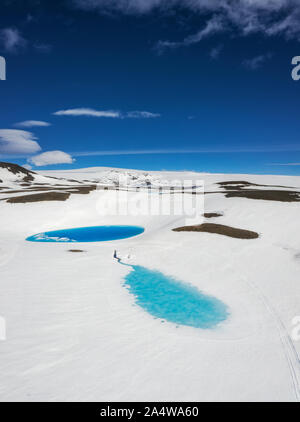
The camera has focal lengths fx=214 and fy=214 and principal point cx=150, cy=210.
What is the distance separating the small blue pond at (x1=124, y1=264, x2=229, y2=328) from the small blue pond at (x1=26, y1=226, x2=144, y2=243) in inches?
630

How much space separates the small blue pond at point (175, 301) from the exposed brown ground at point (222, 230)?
14078 mm

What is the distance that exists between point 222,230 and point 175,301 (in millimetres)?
19165

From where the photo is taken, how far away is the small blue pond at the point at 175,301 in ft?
45.1

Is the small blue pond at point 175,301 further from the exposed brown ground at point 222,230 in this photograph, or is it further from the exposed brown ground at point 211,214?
the exposed brown ground at point 211,214

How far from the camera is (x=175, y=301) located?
15.9m

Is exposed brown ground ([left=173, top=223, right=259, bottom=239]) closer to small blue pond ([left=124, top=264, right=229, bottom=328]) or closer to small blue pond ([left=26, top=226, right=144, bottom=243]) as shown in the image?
small blue pond ([left=26, top=226, right=144, bottom=243])

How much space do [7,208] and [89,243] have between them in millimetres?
26308

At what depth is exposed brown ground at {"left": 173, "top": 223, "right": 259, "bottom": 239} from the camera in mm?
30391

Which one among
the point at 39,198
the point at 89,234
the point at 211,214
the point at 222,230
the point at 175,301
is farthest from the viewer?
the point at 39,198

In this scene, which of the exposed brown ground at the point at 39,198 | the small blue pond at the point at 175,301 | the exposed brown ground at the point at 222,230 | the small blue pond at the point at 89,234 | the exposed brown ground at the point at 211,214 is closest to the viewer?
the small blue pond at the point at 175,301

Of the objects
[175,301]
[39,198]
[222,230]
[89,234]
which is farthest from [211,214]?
[39,198]

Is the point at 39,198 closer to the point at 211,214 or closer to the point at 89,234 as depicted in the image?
the point at 89,234

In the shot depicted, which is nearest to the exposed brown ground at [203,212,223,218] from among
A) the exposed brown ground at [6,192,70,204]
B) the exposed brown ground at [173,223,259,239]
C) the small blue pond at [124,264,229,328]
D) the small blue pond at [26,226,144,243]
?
the exposed brown ground at [173,223,259,239]

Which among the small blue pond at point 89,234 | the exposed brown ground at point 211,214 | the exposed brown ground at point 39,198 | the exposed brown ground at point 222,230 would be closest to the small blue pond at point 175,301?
the exposed brown ground at point 222,230
